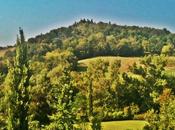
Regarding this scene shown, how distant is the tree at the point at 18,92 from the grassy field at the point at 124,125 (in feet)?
208

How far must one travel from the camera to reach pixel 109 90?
150 m

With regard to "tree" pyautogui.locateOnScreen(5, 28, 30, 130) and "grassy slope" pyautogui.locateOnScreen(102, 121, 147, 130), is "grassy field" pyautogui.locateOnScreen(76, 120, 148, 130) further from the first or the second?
"tree" pyautogui.locateOnScreen(5, 28, 30, 130)

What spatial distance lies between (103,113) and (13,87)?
74034 mm

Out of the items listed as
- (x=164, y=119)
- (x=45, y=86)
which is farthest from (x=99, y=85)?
(x=164, y=119)

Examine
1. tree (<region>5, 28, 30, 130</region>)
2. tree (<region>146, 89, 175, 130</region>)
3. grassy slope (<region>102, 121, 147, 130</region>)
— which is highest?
tree (<region>5, 28, 30, 130</region>)

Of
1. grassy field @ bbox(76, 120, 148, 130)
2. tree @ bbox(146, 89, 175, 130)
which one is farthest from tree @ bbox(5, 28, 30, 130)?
grassy field @ bbox(76, 120, 148, 130)

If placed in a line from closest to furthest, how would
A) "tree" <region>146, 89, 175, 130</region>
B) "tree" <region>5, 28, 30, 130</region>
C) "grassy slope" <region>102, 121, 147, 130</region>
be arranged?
"tree" <region>5, 28, 30, 130</region>
"tree" <region>146, 89, 175, 130</region>
"grassy slope" <region>102, 121, 147, 130</region>

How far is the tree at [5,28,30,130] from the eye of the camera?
5850cm

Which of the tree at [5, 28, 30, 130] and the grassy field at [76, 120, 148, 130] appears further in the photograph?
the grassy field at [76, 120, 148, 130]

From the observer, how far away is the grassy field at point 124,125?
4830 inches

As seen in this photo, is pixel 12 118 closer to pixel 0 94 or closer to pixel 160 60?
pixel 0 94

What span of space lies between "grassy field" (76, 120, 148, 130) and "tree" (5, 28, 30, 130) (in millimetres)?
63301

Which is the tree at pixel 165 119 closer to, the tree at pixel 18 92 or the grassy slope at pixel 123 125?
the grassy slope at pixel 123 125

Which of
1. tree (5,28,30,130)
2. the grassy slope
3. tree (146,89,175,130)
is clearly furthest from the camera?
the grassy slope
